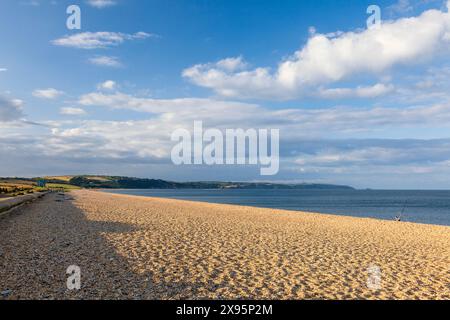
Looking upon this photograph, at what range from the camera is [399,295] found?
9.50 meters

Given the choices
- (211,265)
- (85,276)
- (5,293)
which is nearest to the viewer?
(5,293)

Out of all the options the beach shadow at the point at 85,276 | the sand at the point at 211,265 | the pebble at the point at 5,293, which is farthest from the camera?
the sand at the point at 211,265

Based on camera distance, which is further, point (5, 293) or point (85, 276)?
point (85, 276)

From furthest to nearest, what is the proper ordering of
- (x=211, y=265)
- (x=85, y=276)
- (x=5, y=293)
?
(x=211, y=265) → (x=85, y=276) → (x=5, y=293)

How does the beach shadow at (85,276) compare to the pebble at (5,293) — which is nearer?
the pebble at (5,293)

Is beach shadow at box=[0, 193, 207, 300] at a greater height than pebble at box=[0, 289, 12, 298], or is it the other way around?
pebble at box=[0, 289, 12, 298]

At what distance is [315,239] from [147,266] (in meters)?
11.2

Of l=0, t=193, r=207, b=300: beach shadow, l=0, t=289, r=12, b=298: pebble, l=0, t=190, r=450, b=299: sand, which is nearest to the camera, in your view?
l=0, t=289, r=12, b=298: pebble

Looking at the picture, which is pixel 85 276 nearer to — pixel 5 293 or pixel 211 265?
pixel 5 293

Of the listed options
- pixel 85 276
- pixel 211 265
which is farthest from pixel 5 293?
pixel 211 265

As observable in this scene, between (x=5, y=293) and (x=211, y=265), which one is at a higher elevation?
(x=5, y=293)

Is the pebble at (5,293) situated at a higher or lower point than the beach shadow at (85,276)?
higher

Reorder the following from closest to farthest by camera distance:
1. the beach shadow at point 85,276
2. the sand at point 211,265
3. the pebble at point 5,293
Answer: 1. the pebble at point 5,293
2. the beach shadow at point 85,276
3. the sand at point 211,265
